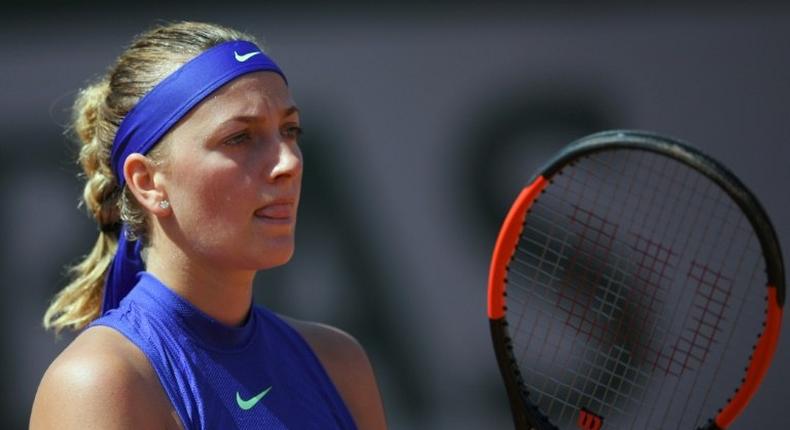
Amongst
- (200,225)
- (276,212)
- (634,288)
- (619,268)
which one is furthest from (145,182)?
(619,268)

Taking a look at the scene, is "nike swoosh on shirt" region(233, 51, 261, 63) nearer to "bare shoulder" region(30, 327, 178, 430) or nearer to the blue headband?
the blue headband

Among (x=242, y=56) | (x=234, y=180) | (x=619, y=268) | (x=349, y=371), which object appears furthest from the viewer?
(x=619, y=268)

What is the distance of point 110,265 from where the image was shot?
8.22ft

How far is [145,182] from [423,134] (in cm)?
259

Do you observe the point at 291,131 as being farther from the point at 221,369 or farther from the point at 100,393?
the point at 100,393

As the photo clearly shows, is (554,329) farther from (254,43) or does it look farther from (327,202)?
(254,43)

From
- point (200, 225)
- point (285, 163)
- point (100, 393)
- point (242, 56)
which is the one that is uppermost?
point (242, 56)

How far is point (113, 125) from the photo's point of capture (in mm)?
2377

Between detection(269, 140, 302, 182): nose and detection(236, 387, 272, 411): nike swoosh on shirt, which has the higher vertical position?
detection(269, 140, 302, 182): nose

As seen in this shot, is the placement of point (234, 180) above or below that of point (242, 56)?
below

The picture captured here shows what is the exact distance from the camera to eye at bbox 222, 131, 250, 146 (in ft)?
7.38

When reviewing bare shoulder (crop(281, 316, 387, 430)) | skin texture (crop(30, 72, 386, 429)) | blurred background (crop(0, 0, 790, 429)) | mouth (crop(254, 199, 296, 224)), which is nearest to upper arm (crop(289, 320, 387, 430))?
bare shoulder (crop(281, 316, 387, 430))

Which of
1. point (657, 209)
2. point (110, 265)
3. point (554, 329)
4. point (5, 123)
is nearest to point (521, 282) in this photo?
point (554, 329)

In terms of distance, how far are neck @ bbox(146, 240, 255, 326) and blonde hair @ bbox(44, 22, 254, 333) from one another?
0.10m
